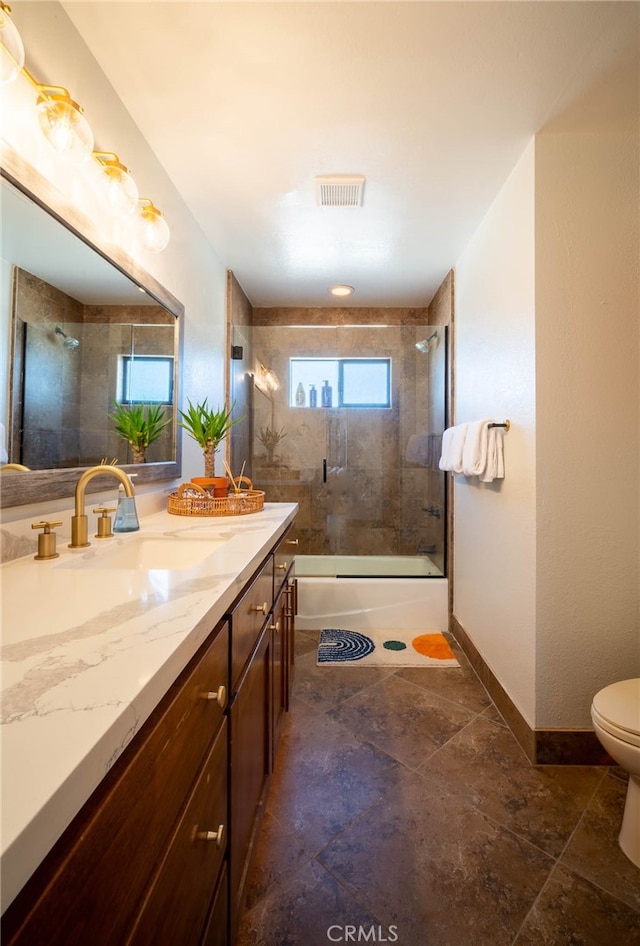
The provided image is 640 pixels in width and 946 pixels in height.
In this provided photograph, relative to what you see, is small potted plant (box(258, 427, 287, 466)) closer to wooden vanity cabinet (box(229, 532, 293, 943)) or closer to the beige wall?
wooden vanity cabinet (box(229, 532, 293, 943))

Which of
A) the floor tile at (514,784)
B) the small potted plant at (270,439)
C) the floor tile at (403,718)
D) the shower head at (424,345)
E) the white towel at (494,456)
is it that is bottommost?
the floor tile at (514,784)

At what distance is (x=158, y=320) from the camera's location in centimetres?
163

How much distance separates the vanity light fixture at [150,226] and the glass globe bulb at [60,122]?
0.36 m

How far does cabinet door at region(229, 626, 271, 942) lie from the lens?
0.84 metres

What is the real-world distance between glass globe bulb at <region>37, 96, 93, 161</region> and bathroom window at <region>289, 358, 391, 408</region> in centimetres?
228

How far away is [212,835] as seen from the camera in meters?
0.68

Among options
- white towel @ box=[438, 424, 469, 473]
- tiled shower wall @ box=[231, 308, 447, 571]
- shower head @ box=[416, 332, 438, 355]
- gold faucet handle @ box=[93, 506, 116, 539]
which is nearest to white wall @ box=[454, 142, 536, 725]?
white towel @ box=[438, 424, 469, 473]

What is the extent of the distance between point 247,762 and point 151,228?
5.73 feet

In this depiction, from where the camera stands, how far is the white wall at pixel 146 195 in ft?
3.28

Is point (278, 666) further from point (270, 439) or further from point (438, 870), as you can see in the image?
point (270, 439)

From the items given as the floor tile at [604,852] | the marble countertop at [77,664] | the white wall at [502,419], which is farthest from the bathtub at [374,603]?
the marble countertop at [77,664]

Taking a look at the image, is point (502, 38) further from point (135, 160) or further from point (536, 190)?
point (135, 160)

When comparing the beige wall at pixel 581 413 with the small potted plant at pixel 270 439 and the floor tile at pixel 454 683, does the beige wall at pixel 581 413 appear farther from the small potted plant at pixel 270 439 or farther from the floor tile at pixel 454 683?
the small potted plant at pixel 270 439

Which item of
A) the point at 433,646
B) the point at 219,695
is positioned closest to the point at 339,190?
the point at 219,695
